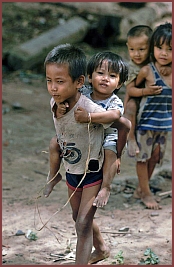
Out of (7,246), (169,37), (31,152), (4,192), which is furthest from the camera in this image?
(31,152)

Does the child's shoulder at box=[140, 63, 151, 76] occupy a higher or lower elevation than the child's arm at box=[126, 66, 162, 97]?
higher

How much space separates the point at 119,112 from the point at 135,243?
155 centimetres

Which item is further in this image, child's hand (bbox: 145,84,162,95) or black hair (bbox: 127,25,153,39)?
child's hand (bbox: 145,84,162,95)

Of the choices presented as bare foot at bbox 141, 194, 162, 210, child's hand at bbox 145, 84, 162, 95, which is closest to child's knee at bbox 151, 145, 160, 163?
bare foot at bbox 141, 194, 162, 210

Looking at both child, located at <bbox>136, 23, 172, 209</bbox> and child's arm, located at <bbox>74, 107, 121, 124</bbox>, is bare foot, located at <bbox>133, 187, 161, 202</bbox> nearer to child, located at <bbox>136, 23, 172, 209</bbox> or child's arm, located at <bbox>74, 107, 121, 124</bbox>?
child, located at <bbox>136, 23, 172, 209</bbox>

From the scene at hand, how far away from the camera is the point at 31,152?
21.5 feet

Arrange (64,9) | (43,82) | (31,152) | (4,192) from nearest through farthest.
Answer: (4,192), (31,152), (43,82), (64,9)

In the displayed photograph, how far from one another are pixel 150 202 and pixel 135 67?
1411 millimetres

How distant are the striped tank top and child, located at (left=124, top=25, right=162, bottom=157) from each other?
0.09 metres

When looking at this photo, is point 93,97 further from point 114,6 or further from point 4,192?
point 114,6

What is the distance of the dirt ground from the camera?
412 cm

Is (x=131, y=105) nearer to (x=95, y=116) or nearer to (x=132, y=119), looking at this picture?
(x=132, y=119)

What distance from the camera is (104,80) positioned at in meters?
3.23

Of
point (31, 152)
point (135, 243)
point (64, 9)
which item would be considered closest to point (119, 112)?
point (135, 243)
